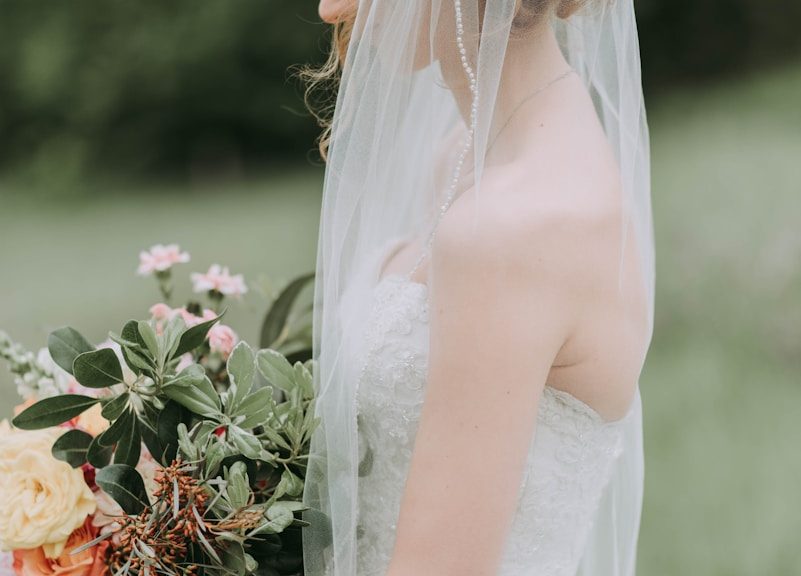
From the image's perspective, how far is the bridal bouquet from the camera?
1486mm

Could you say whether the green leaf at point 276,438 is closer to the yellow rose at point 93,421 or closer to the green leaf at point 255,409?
the green leaf at point 255,409

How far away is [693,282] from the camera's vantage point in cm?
632

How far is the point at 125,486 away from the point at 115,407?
0.37 feet

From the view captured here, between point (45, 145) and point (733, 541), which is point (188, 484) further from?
point (45, 145)

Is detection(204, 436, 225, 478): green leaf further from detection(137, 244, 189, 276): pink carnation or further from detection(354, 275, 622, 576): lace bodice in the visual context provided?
detection(137, 244, 189, 276): pink carnation

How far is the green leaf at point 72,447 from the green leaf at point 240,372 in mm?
245

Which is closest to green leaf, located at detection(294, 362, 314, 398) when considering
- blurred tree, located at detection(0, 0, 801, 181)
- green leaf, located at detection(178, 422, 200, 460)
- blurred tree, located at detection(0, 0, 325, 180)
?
green leaf, located at detection(178, 422, 200, 460)

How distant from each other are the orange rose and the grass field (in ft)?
1.59

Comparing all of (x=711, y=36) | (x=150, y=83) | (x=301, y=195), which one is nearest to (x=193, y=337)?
(x=301, y=195)

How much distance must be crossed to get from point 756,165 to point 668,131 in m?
1.85

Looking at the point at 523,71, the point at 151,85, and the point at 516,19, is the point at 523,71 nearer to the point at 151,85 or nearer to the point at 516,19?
the point at 516,19

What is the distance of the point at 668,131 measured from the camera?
8.80m

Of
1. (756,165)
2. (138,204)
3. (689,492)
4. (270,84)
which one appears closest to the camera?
(689,492)

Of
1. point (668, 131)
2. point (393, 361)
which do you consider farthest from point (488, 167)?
point (668, 131)
